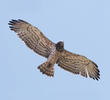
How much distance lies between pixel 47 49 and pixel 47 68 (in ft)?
4.46

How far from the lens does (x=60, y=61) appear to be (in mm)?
31906

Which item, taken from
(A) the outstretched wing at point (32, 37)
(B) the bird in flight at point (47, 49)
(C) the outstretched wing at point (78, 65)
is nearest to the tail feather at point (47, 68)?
(B) the bird in flight at point (47, 49)

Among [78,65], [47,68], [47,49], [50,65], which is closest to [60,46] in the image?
[47,49]

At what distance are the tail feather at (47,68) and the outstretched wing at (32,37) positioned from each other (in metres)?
0.83

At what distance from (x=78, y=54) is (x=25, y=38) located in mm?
2666

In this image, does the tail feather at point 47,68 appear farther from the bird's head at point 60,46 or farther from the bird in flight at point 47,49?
the bird's head at point 60,46

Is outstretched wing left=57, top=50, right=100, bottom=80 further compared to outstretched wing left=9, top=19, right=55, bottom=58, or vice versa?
outstretched wing left=57, top=50, right=100, bottom=80

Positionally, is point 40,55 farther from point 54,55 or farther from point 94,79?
point 94,79

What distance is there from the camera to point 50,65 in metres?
30.8

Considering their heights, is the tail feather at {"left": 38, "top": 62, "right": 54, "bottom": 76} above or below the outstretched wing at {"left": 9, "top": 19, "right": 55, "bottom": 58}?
below

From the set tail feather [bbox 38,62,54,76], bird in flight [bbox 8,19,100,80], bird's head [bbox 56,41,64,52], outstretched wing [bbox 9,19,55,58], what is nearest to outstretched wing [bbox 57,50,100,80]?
bird in flight [bbox 8,19,100,80]

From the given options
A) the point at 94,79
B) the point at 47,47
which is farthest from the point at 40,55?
the point at 94,79

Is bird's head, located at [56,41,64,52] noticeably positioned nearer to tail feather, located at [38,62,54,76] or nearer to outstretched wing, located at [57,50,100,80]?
outstretched wing, located at [57,50,100,80]

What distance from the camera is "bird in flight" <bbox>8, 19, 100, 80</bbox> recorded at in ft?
102
